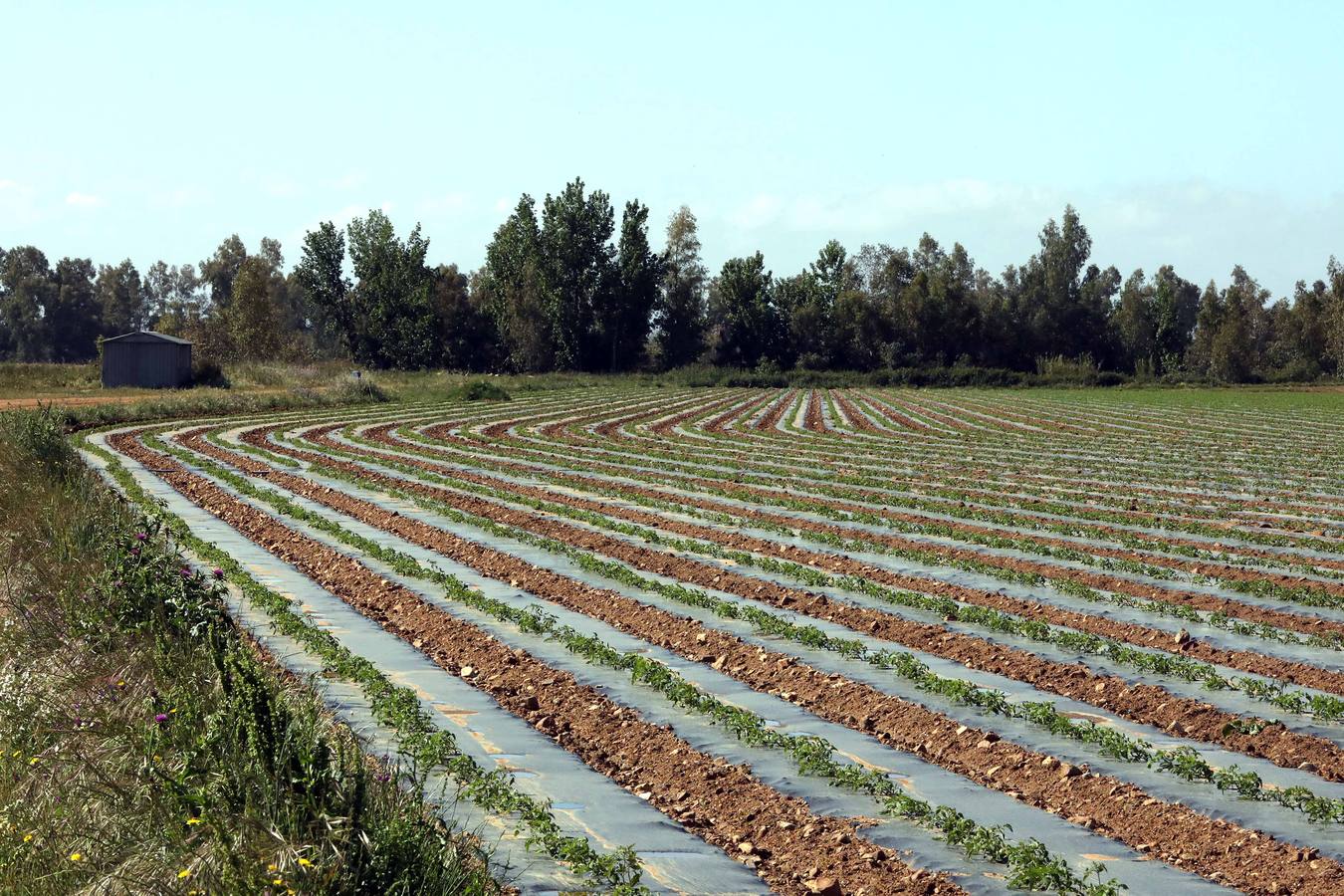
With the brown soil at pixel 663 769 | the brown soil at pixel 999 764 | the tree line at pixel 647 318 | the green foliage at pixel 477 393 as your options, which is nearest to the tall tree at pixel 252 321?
the tree line at pixel 647 318

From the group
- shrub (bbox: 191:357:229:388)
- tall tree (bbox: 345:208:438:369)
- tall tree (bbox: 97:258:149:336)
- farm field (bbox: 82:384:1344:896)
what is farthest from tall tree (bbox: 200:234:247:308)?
farm field (bbox: 82:384:1344:896)

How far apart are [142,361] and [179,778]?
54389 mm

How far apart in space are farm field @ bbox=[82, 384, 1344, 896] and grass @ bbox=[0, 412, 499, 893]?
3.57 ft

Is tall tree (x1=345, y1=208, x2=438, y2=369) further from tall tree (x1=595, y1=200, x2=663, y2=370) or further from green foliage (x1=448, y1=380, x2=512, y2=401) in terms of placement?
green foliage (x1=448, y1=380, x2=512, y2=401)

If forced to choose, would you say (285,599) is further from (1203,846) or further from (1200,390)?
(1200,390)

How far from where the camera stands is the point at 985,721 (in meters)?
8.50

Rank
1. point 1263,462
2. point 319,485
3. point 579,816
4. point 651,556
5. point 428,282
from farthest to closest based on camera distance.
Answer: point 428,282 → point 1263,462 → point 319,485 → point 651,556 → point 579,816

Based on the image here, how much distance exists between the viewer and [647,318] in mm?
88188

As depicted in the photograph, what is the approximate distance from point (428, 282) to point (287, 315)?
48324 mm

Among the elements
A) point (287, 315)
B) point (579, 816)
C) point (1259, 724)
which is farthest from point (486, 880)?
point (287, 315)

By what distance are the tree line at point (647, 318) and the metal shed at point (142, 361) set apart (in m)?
28.0

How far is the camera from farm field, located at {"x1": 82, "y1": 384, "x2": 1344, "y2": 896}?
6.57 meters

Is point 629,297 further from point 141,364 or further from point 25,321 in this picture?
point 25,321

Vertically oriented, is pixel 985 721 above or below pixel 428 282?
below
